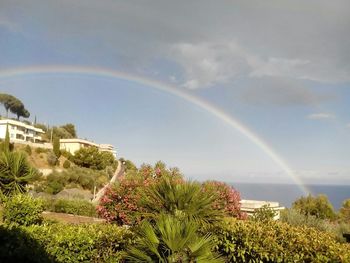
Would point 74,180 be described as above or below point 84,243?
above

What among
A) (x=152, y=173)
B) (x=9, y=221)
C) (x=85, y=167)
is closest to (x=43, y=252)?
(x=9, y=221)

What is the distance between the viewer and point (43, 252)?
895 centimetres

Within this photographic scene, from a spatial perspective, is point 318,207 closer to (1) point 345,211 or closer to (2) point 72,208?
(1) point 345,211

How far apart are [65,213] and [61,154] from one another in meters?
43.5

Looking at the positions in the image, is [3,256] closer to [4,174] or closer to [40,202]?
[40,202]

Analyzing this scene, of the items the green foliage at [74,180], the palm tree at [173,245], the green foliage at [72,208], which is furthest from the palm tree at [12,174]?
the green foliage at [74,180]

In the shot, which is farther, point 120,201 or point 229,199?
point 229,199

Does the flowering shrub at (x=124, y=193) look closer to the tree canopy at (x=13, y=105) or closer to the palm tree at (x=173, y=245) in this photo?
the palm tree at (x=173, y=245)

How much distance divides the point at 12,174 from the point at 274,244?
1431 cm

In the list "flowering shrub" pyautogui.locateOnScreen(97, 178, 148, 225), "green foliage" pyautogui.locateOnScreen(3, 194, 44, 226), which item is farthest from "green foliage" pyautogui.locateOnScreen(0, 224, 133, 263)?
"flowering shrub" pyautogui.locateOnScreen(97, 178, 148, 225)

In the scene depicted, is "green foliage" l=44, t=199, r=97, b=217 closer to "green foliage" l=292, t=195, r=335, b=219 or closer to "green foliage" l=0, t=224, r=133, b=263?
"green foliage" l=0, t=224, r=133, b=263

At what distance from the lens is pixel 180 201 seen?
7.88 m

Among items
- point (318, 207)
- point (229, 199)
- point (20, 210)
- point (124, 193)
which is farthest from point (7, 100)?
point (229, 199)

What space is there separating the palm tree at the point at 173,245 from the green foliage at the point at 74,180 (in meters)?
40.8
